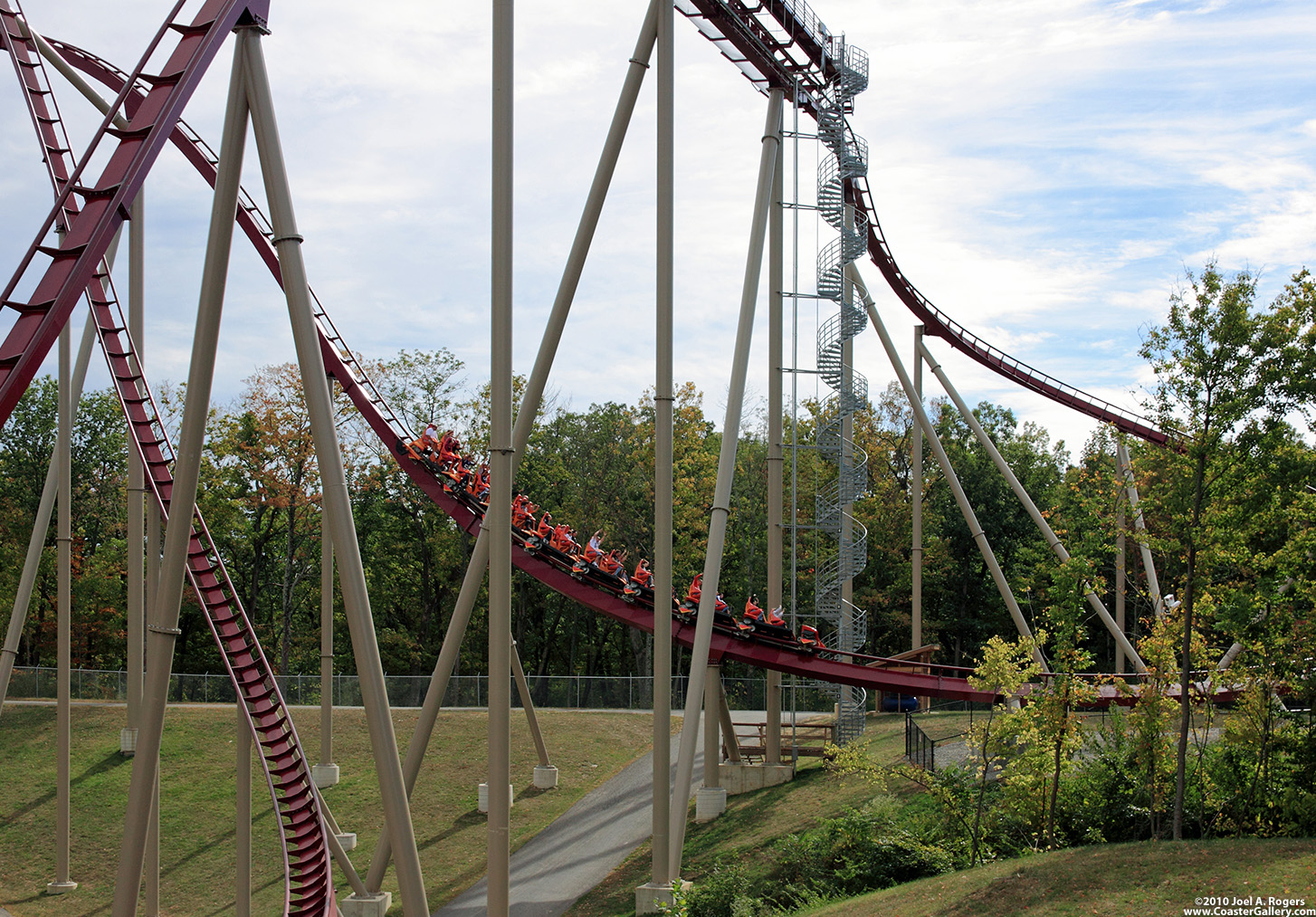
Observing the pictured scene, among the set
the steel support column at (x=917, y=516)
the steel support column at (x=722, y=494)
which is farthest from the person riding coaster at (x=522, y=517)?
the steel support column at (x=917, y=516)

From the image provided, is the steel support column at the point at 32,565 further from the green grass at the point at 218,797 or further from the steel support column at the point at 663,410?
the steel support column at the point at 663,410

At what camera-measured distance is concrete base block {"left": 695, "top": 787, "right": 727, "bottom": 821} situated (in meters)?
18.4

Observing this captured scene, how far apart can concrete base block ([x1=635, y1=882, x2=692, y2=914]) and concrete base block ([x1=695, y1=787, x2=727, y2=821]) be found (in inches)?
213

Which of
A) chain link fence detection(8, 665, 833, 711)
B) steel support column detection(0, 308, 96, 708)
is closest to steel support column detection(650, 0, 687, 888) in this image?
steel support column detection(0, 308, 96, 708)

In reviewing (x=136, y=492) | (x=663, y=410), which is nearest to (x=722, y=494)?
(x=663, y=410)

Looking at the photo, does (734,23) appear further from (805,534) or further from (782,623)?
(805,534)

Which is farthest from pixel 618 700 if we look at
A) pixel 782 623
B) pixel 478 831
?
pixel 782 623

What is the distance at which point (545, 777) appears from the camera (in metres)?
21.9

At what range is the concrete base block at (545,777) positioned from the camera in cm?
2183

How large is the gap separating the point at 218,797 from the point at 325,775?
2.08 meters

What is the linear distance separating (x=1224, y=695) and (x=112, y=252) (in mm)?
18015

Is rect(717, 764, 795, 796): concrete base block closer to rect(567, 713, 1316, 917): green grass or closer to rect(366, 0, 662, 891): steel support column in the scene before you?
rect(567, 713, 1316, 917): green grass

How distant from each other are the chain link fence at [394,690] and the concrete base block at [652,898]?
12.6 m

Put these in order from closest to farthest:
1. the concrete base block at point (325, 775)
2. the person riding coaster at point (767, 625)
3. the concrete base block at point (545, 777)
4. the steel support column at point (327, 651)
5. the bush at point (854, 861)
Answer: the bush at point (854, 861) < the person riding coaster at point (767, 625) < the steel support column at point (327, 651) < the concrete base block at point (325, 775) < the concrete base block at point (545, 777)
